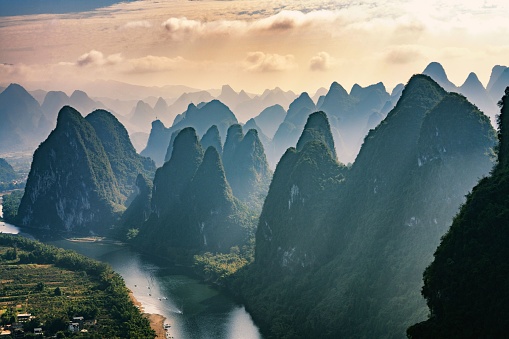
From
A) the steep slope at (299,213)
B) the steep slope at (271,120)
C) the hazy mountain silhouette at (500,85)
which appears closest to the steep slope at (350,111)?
the hazy mountain silhouette at (500,85)

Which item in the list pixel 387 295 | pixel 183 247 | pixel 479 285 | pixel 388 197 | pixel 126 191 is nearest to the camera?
pixel 479 285

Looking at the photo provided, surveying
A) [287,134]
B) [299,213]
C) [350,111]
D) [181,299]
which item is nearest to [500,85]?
[350,111]

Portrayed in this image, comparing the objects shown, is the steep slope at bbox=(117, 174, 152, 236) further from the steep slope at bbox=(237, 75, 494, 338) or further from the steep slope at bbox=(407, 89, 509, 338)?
the steep slope at bbox=(407, 89, 509, 338)

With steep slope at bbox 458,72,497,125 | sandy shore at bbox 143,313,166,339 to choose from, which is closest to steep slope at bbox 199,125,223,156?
steep slope at bbox 458,72,497,125

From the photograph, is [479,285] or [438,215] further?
[438,215]

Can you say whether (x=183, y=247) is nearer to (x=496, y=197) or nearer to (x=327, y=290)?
(x=327, y=290)

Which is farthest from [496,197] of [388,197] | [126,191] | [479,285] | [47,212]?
[126,191]
